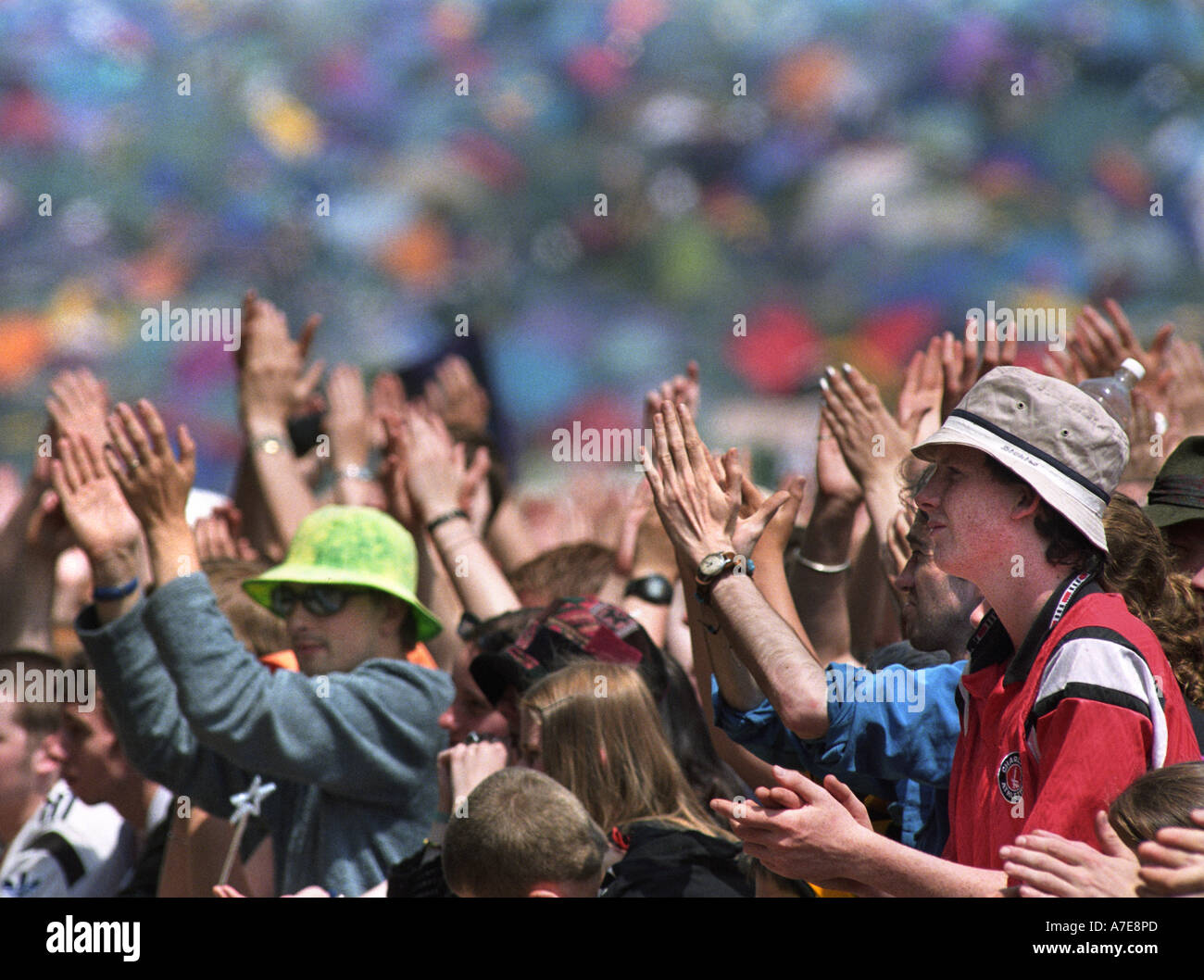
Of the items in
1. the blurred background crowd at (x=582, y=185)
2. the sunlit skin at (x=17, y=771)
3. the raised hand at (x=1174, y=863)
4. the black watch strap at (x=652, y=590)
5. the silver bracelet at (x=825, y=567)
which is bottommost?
the sunlit skin at (x=17, y=771)

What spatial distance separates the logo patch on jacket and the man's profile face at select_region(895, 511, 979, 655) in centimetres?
50

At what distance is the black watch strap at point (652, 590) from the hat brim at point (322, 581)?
0.44 m

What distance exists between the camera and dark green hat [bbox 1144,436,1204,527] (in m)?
2.19

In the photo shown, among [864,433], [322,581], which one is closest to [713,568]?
[864,433]

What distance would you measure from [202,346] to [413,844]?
5875 mm

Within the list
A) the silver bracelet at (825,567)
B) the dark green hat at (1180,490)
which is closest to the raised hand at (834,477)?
the silver bracelet at (825,567)

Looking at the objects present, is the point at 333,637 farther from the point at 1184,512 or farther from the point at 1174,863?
the point at 1174,863

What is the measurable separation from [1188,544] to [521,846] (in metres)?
1.09

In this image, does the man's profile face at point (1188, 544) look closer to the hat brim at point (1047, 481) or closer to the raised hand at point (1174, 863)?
the hat brim at point (1047, 481)

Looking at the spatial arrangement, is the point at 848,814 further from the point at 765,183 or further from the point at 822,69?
the point at 822,69

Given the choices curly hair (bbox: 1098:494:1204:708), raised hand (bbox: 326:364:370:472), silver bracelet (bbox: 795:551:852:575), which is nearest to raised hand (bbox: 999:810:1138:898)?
curly hair (bbox: 1098:494:1204:708)

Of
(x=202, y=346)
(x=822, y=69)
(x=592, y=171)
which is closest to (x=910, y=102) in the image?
(x=822, y=69)

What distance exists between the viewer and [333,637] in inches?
108

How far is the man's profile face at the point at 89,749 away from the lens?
3158 mm
